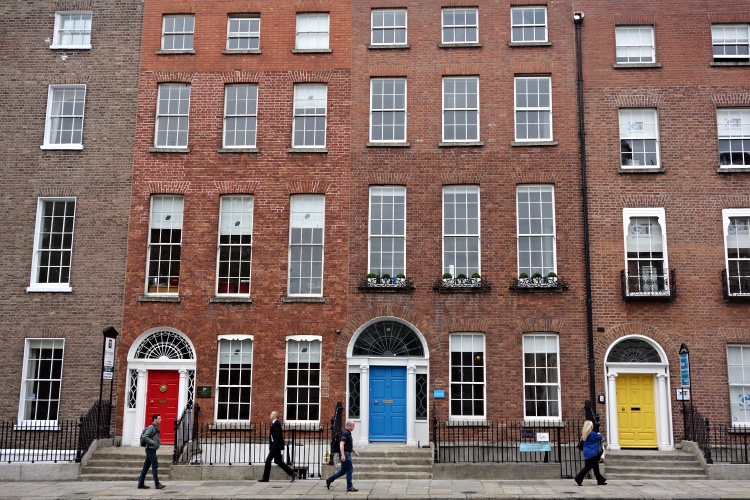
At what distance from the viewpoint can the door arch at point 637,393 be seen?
65.3ft

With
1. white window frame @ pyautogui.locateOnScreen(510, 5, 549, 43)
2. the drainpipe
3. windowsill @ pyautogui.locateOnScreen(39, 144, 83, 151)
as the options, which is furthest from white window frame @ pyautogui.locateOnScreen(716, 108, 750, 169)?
windowsill @ pyautogui.locateOnScreen(39, 144, 83, 151)

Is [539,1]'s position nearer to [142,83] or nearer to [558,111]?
[558,111]

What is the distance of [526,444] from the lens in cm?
1805

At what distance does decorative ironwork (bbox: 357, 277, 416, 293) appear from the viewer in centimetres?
2092

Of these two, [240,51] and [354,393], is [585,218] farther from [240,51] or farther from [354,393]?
[240,51]

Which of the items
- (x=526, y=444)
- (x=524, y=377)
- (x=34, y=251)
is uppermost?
(x=34, y=251)

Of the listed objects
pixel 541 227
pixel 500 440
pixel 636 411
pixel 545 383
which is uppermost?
pixel 541 227

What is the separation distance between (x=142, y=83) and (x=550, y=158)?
12644 mm

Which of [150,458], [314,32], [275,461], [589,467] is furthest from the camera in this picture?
[314,32]

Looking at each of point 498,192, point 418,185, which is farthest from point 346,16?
point 498,192

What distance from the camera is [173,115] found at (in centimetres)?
2236

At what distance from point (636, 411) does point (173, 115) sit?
16143 millimetres

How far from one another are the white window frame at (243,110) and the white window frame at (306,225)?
2.34 meters

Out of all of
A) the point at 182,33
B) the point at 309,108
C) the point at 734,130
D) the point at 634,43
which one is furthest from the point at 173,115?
the point at 734,130
